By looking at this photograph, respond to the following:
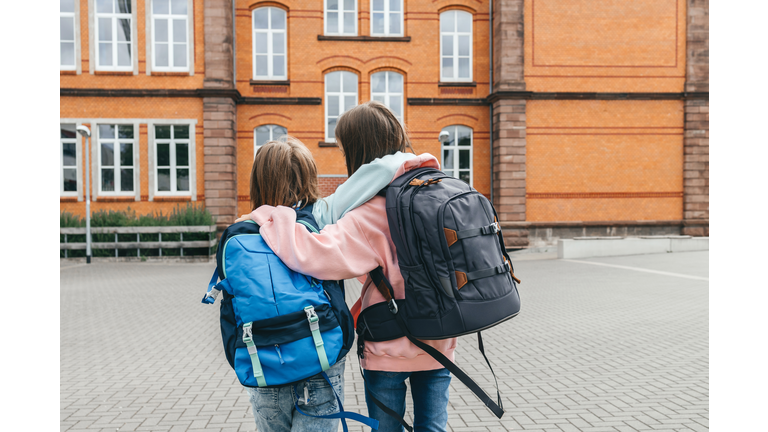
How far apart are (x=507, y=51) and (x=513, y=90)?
61.1 inches

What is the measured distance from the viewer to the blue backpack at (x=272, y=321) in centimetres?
173

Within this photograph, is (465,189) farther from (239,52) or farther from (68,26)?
(68,26)

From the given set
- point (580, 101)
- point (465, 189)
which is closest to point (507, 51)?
point (580, 101)

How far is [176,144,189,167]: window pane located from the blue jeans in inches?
756

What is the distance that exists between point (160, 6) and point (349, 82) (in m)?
7.59

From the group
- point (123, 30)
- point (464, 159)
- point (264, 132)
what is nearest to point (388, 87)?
point (464, 159)

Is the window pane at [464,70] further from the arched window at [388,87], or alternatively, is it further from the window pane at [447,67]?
the arched window at [388,87]

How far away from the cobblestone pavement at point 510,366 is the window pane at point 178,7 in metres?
13.0

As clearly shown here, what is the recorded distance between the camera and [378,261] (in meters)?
1.88

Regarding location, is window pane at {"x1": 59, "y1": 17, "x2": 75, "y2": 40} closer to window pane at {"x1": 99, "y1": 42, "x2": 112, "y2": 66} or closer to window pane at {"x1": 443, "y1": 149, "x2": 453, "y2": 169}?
window pane at {"x1": 99, "y1": 42, "x2": 112, "y2": 66}

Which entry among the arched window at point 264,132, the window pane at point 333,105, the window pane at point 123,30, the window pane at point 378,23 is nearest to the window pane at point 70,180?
the window pane at point 123,30

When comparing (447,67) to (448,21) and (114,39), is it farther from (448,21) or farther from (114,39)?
(114,39)

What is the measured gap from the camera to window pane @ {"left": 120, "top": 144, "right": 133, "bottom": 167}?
63.5ft

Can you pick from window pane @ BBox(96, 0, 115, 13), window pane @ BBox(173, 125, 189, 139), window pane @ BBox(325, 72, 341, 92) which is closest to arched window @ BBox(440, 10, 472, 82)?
window pane @ BBox(325, 72, 341, 92)
